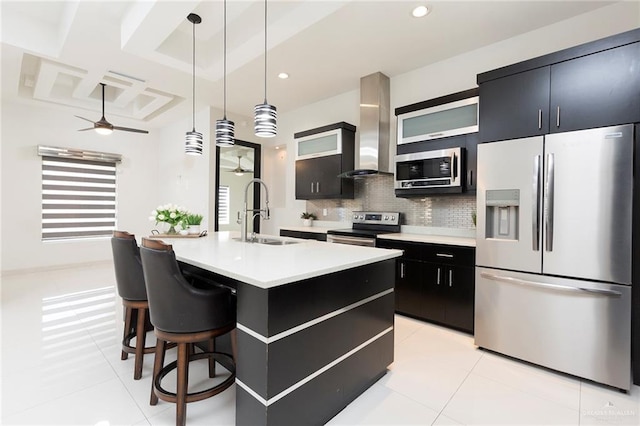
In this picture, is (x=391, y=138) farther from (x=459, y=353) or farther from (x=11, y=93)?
(x=11, y=93)

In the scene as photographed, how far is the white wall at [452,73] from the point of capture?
8.70 feet

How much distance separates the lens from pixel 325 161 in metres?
4.51

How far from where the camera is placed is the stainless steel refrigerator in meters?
2.03

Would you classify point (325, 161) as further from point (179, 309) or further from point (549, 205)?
point (179, 309)

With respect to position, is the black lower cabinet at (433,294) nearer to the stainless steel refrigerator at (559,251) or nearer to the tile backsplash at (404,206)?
the stainless steel refrigerator at (559,251)

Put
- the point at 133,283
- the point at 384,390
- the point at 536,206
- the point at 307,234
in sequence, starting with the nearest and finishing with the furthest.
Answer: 1. the point at 384,390
2. the point at 133,283
3. the point at 536,206
4. the point at 307,234

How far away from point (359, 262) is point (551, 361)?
180 cm

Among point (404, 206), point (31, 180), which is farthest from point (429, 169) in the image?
point (31, 180)

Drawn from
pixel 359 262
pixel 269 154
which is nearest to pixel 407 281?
pixel 359 262

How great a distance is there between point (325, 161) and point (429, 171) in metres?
1.64

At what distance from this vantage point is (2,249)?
5.17 meters

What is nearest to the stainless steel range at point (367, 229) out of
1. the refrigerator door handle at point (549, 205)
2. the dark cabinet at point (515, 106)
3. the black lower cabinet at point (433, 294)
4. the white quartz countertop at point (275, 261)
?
the black lower cabinet at point (433, 294)

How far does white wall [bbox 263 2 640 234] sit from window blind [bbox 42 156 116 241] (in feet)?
12.0

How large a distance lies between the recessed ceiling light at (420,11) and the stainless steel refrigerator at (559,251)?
1327 mm
